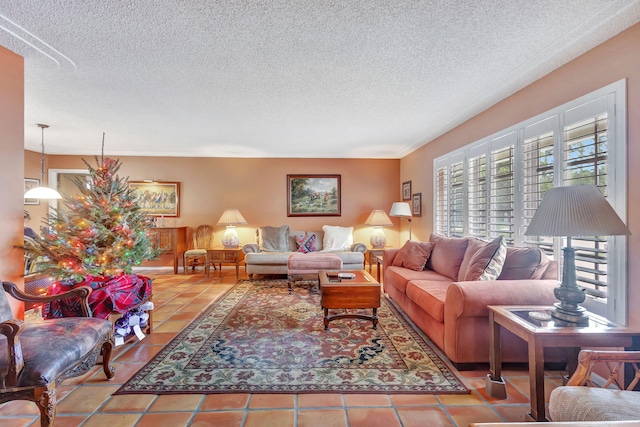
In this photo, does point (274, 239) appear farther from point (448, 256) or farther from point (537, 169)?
point (537, 169)

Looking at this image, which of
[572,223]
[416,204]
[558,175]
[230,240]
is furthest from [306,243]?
[572,223]

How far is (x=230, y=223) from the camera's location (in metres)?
5.63

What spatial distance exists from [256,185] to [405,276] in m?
4.05

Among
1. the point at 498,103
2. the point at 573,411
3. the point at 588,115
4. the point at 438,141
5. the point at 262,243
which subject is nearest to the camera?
the point at 573,411

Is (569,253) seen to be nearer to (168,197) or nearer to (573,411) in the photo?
(573,411)

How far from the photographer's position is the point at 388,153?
19.8 ft

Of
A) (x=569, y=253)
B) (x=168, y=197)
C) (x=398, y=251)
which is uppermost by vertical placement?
(x=168, y=197)

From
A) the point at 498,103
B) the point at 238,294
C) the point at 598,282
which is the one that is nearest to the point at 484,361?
the point at 598,282

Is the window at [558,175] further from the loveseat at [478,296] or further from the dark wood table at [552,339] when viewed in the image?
the dark wood table at [552,339]

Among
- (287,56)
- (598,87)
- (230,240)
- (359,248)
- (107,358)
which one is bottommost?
(107,358)

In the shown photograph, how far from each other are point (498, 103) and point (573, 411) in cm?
307

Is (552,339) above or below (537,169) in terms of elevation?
below

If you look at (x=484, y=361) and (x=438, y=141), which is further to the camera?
(x=438, y=141)

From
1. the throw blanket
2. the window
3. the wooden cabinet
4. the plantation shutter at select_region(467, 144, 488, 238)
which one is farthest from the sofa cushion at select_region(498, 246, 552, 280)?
the wooden cabinet
